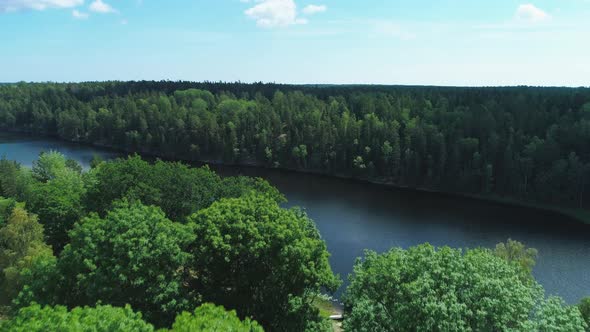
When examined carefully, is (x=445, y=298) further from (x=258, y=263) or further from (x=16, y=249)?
(x=16, y=249)

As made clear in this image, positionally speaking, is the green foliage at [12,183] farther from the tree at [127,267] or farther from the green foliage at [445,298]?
the green foliage at [445,298]

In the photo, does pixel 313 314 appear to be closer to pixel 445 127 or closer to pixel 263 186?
pixel 263 186

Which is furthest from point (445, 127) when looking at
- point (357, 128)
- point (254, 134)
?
point (254, 134)

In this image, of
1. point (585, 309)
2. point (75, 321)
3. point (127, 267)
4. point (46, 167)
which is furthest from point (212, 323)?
point (46, 167)

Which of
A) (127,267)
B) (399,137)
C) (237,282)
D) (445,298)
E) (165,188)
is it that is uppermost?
(165,188)

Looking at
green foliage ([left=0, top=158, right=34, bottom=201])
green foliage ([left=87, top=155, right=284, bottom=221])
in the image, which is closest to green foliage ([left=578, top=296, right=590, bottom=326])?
green foliage ([left=87, top=155, right=284, bottom=221])

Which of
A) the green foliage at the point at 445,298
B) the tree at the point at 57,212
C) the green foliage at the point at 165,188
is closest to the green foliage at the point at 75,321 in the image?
the green foliage at the point at 445,298

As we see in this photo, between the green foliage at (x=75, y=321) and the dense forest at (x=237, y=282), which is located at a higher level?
the green foliage at (x=75, y=321)
